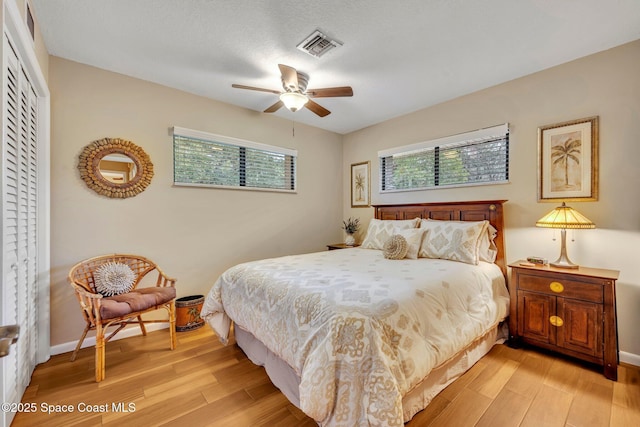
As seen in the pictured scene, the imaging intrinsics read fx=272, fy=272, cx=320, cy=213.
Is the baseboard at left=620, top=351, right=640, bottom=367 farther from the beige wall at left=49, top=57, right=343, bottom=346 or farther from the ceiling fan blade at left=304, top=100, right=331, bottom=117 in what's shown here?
the beige wall at left=49, top=57, right=343, bottom=346

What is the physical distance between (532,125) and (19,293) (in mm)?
4484

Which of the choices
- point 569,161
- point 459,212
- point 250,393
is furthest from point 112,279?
point 569,161

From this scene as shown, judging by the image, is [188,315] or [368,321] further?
[188,315]

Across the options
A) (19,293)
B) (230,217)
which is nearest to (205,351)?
(19,293)

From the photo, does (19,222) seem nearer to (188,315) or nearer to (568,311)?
(188,315)

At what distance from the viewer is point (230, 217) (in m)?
3.47

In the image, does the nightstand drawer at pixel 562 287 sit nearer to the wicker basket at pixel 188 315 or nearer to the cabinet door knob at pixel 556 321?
the cabinet door knob at pixel 556 321

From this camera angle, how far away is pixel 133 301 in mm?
2225

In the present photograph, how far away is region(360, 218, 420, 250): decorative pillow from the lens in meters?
3.23

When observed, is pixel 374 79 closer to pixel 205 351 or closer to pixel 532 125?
pixel 532 125

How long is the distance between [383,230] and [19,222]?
3226mm

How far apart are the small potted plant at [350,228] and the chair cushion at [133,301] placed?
8.08 ft

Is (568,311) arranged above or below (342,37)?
below

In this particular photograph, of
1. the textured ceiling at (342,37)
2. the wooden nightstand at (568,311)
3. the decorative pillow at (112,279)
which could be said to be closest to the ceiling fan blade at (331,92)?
the textured ceiling at (342,37)
